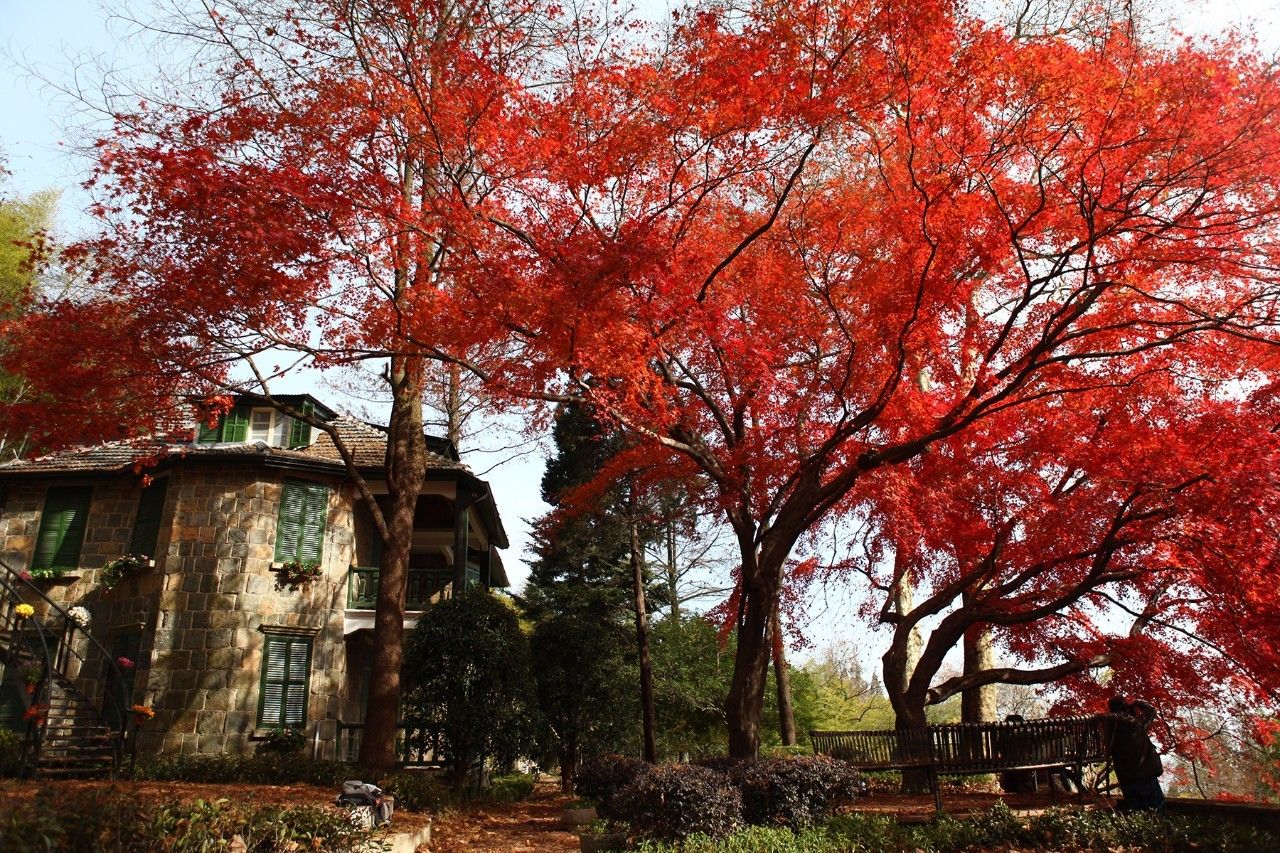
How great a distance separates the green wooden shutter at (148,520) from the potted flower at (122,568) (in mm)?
328

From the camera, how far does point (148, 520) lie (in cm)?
1744

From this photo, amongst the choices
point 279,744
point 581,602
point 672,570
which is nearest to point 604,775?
point 279,744

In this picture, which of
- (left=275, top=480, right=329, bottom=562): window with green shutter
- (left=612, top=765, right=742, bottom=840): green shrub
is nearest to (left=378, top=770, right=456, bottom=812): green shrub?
(left=612, top=765, right=742, bottom=840): green shrub

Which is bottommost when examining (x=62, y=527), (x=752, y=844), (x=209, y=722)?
(x=752, y=844)

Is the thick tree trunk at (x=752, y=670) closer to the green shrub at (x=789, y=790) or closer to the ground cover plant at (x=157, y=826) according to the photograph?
the green shrub at (x=789, y=790)

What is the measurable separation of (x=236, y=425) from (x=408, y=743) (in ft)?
Answer: 25.6

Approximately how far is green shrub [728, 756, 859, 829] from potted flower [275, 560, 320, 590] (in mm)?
10467

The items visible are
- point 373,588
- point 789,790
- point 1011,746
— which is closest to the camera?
point 789,790

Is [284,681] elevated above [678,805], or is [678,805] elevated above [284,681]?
[284,681]

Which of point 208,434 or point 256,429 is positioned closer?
point 208,434

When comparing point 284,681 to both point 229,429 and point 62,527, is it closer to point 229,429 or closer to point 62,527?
point 229,429

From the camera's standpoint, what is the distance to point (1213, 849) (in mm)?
7707

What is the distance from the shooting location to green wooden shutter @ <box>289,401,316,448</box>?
716 inches

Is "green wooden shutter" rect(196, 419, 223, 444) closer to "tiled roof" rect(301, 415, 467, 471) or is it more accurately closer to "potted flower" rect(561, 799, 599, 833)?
"tiled roof" rect(301, 415, 467, 471)
